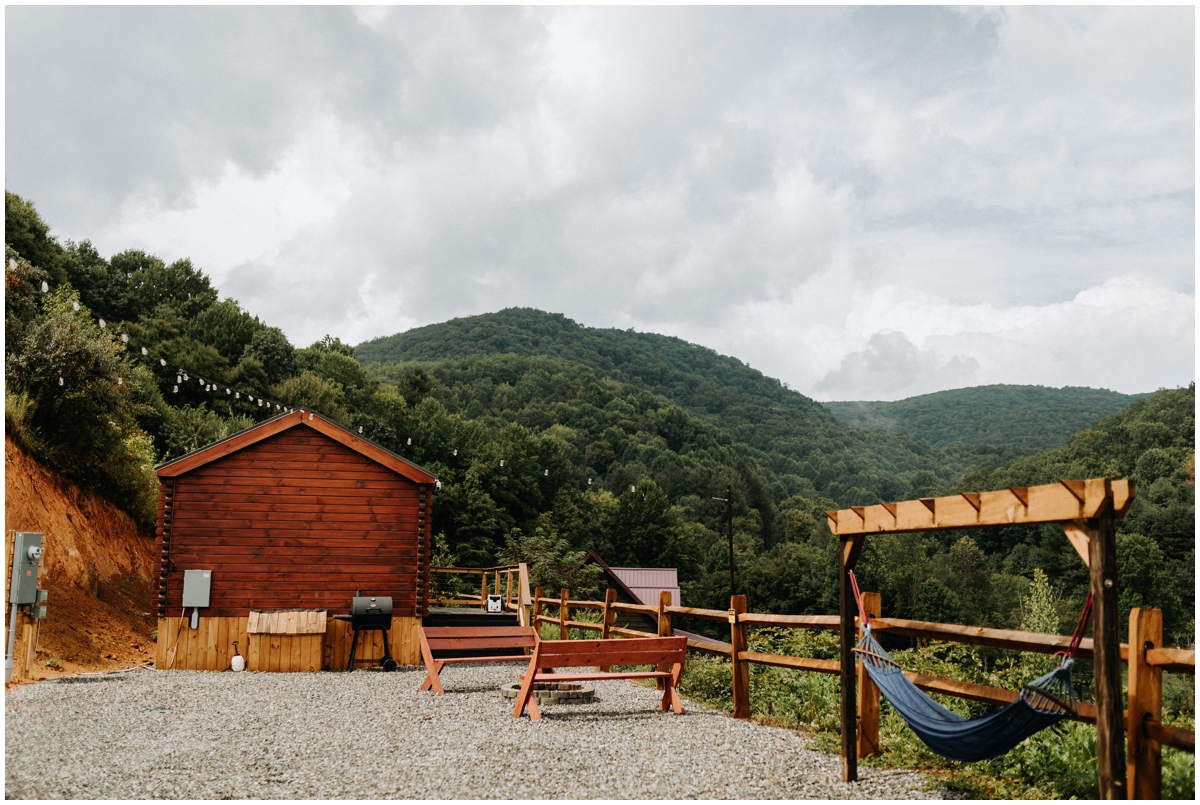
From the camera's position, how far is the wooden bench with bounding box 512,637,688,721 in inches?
323

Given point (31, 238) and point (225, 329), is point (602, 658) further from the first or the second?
point (225, 329)

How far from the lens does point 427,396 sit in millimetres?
61188

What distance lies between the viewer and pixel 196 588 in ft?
43.0

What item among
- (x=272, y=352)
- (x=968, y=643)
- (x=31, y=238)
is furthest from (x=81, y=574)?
(x=272, y=352)

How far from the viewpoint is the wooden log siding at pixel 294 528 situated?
13352 millimetres

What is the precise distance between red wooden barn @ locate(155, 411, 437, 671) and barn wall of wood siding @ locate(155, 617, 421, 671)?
0.05 feet

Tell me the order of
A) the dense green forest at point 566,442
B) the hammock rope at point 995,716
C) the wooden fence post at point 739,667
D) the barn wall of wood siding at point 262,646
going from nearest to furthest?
the hammock rope at point 995,716 < the wooden fence post at point 739,667 < the barn wall of wood siding at point 262,646 < the dense green forest at point 566,442

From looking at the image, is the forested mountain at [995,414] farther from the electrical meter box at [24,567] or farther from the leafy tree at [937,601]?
the electrical meter box at [24,567]

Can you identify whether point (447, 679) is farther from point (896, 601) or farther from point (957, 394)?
point (957, 394)

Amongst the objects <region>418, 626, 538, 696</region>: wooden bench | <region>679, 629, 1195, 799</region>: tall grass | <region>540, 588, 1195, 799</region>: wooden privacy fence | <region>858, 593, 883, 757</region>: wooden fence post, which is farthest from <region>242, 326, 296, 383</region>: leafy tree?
<region>858, 593, 883, 757</region>: wooden fence post

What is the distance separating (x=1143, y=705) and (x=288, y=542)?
1204 centimetres

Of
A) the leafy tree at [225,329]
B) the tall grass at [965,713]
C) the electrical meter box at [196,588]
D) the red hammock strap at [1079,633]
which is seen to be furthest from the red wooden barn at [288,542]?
the leafy tree at [225,329]

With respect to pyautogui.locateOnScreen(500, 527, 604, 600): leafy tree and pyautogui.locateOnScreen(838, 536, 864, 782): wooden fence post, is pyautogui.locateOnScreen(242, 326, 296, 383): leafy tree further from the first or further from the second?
pyautogui.locateOnScreen(838, 536, 864, 782): wooden fence post

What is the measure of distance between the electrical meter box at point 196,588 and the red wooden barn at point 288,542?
0.17 metres
